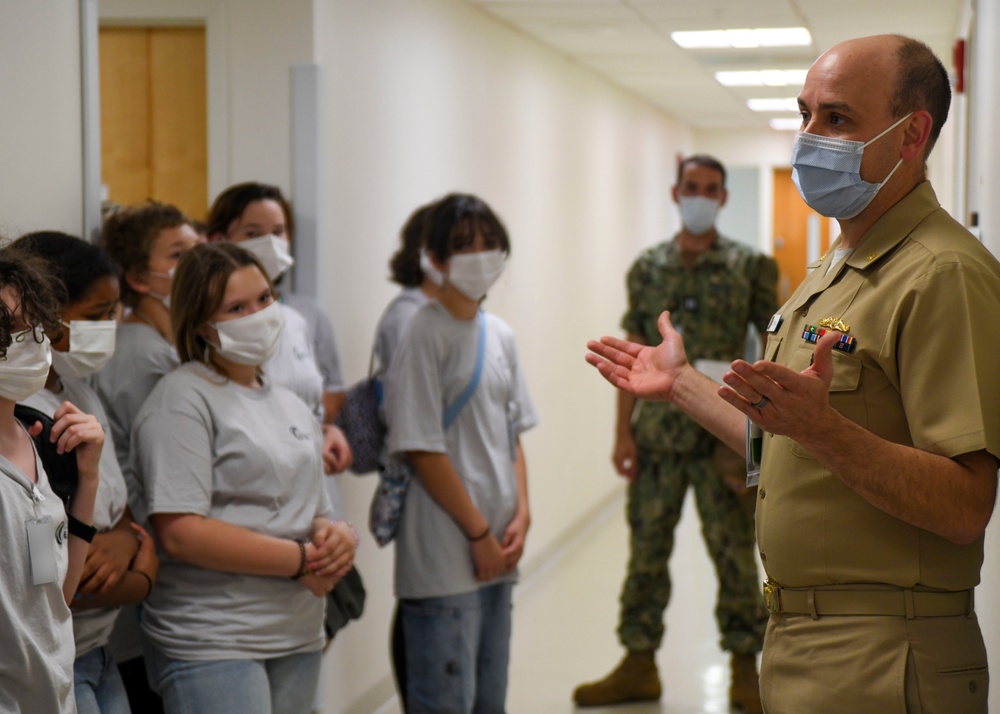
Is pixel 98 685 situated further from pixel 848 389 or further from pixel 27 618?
pixel 848 389

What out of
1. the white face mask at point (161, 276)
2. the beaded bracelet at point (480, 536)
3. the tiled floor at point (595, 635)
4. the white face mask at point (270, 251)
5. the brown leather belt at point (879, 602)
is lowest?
the tiled floor at point (595, 635)

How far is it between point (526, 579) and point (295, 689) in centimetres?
344

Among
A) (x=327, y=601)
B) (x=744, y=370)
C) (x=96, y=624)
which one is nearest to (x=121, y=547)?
(x=96, y=624)

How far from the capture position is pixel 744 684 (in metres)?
3.95

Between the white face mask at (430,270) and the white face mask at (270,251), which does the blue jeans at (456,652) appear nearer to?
the white face mask at (430,270)

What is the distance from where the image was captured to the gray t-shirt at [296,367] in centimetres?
293

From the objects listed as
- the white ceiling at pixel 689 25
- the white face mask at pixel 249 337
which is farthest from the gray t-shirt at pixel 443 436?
the white ceiling at pixel 689 25

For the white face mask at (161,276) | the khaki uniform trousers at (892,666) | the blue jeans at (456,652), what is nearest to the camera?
the khaki uniform trousers at (892,666)

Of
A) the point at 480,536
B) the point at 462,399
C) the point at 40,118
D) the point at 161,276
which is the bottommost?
the point at 480,536

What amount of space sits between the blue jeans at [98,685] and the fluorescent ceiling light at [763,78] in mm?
5876

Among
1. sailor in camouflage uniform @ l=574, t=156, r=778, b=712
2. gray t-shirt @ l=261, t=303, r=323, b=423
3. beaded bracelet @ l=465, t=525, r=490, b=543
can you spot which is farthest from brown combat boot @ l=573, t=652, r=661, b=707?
gray t-shirt @ l=261, t=303, r=323, b=423

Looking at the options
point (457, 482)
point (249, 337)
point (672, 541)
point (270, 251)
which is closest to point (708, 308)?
point (672, 541)

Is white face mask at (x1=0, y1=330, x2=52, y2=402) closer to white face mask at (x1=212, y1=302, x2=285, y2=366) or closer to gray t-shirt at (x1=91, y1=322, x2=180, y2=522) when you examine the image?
white face mask at (x1=212, y1=302, x2=285, y2=366)

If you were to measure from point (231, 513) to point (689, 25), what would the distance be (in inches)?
156
